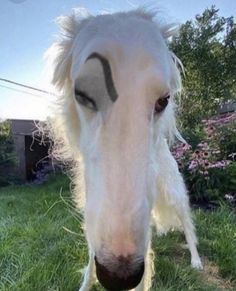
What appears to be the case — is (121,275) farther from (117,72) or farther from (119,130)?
(117,72)

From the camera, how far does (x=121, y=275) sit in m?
0.73

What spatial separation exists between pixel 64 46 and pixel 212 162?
8.71ft

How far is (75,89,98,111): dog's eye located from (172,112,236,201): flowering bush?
8.87 ft

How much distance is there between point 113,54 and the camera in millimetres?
845

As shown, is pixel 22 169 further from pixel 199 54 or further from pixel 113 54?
pixel 113 54

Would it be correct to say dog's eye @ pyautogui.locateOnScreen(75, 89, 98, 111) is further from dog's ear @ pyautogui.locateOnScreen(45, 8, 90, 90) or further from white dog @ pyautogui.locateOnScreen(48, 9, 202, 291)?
dog's ear @ pyautogui.locateOnScreen(45, 8, 90, 90)

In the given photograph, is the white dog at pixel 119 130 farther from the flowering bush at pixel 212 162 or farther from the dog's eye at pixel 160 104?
the flowering bush at pixel 212 162

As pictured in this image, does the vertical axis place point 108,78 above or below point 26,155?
above

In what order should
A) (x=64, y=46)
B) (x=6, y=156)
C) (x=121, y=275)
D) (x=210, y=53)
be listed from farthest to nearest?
(x=210, y=53) → (x=6, y=156) → (x=64, y=46) → (x=121, y=275)

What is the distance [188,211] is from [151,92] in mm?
1720

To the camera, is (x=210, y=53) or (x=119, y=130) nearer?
(x=119, y=130)

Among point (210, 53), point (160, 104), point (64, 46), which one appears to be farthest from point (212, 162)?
point (210, 53)

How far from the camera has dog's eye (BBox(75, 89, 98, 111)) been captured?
0.86 m

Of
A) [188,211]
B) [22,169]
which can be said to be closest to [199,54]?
[22,169]
